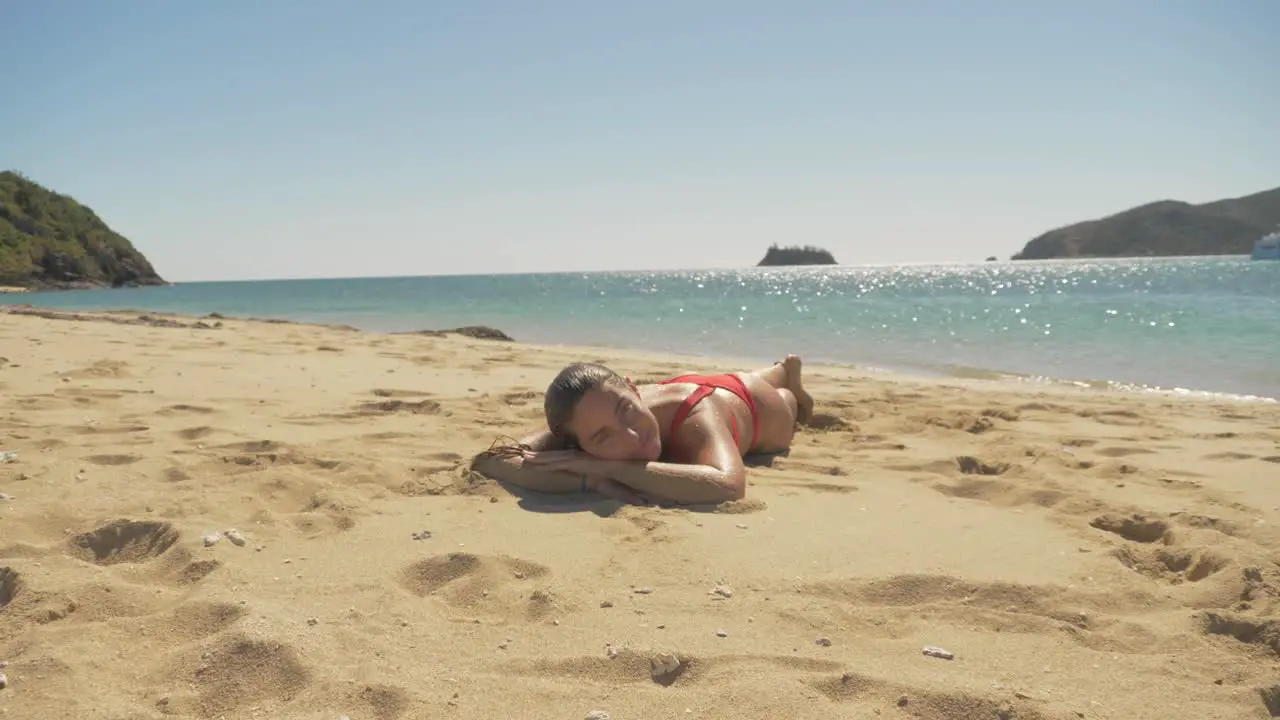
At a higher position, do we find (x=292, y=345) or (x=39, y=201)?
(x=39, y=201)

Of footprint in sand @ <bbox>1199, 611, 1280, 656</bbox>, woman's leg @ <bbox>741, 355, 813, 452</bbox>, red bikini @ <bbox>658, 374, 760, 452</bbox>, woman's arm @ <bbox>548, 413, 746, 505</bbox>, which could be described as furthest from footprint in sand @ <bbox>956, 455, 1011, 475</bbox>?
footprint in sand @ <bbox>1199, 611, 1280, 656</bbox>

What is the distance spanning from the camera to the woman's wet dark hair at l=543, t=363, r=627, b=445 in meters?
3.34

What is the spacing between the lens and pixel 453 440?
420cm

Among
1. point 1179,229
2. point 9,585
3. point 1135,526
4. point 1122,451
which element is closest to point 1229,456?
point 1122,451

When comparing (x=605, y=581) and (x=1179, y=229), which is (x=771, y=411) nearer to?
(x=605, y=581)

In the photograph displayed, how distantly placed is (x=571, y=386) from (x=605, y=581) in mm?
1128

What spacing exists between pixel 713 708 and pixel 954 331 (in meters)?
15.9

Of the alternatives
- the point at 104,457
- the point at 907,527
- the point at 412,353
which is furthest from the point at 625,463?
the point at 412,353

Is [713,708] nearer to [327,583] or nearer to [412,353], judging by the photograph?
[327,583]

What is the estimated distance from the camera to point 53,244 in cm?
4659

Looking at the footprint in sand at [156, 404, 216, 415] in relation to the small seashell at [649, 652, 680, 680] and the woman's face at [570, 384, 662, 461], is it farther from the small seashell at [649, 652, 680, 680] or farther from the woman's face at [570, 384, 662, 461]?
the small seashell at [649, 652, 680, 680]

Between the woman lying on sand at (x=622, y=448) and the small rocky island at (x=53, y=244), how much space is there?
49.1 metres

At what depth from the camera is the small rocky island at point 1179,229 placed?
91938 mm

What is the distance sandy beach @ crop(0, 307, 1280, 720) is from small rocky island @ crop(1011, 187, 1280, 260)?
10568 cm
